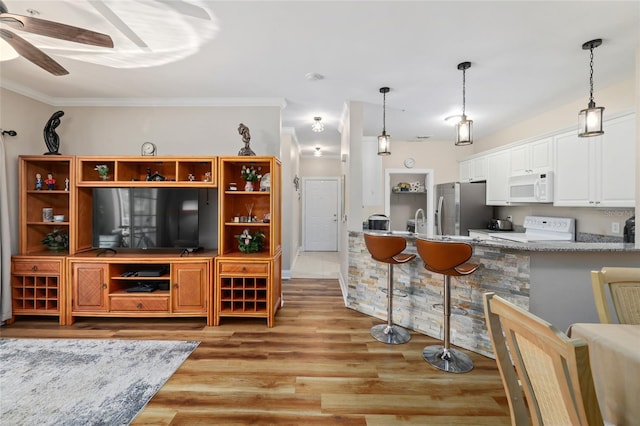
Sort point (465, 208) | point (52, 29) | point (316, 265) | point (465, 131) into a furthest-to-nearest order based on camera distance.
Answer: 1. point (316, 265)
2. point (465, 208)
3. point (465, 131)
4. point (52, 29)

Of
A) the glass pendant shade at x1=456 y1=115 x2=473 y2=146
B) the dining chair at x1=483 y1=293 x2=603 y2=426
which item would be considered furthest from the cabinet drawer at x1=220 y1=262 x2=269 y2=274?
the dining chair at x1=483 y1=293 x2=603 y2=426

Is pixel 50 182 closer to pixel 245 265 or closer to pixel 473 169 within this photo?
pixel 245 265

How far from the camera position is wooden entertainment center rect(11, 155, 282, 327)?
3.09 m

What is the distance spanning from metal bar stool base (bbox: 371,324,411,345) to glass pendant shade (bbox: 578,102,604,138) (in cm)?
231

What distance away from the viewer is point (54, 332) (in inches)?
115

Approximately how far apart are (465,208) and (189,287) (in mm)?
4458

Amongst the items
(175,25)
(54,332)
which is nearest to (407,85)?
(175,25)

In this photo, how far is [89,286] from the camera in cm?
309

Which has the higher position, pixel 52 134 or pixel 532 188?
pixel 52 134

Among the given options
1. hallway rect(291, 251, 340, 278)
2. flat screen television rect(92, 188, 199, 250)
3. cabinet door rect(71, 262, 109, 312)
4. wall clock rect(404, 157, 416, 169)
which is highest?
wall clock rect(404, 157, 416, 169)

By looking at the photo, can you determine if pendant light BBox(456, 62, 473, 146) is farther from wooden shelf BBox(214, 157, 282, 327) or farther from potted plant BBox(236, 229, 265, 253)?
potted plant BBox(236, 229, 265, 253)

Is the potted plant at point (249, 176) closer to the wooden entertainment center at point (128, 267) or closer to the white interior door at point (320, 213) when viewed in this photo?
the wooden entertainment center at point (128, 267)

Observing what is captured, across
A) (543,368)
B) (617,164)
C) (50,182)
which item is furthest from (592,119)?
(50,182)

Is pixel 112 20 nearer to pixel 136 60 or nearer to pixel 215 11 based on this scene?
pixel 136 60
